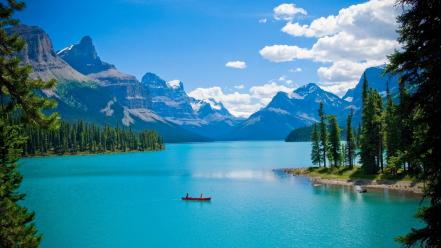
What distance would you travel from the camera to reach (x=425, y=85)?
17.2m

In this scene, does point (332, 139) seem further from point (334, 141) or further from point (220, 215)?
point (220, 215)

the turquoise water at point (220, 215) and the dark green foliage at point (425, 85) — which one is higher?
the dark green foliage at point (425, 85)

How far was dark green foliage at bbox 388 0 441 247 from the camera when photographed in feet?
54.6

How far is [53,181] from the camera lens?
118250 millimetres

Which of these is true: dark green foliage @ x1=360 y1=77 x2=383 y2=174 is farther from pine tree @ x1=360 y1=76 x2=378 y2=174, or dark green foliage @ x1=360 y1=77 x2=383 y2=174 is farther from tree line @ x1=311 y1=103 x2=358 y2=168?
tree line @ x1=311 y1=103 x2=358 y2=168

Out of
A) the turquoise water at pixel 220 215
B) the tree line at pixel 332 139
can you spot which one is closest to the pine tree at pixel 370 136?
the turquoise water at pixel 220 215

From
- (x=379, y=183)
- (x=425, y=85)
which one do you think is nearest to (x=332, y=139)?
(x=379, y=183)

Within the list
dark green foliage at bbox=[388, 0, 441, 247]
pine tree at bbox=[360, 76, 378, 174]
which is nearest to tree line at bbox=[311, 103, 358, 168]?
A: pine tree at bbox=[360, 76, 378, 174]

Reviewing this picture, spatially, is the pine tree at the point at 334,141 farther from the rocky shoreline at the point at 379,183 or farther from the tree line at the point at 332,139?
the rocky shoreline at the point at 379,183

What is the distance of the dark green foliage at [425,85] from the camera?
54.6 feet

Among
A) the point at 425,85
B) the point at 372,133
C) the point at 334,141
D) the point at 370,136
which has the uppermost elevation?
the point at 425,85

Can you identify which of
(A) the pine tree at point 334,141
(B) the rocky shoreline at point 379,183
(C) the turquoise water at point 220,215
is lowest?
(C) the turquoise water at point 220,215

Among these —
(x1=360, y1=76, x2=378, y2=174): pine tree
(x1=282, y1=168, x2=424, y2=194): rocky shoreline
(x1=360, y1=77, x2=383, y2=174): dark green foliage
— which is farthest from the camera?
(x1=360, y1=76, x2=378, y2=174): pine tree

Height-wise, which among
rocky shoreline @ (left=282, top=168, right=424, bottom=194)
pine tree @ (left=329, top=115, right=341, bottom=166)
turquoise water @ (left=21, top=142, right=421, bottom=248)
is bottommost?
turquoise water @ (left=21, top=142, right=421, bottom=248)
